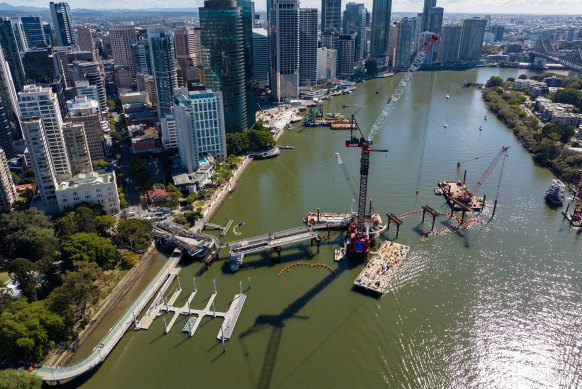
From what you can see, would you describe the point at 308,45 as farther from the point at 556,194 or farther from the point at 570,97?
the point at 556,194

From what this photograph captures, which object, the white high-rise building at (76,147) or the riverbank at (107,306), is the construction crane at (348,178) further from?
the white high-rise building at (76,147)

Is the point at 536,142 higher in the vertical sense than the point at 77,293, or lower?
lower

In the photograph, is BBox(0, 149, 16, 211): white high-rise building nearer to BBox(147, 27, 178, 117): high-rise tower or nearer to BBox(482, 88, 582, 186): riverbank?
BBox(147, 27, 178, 117): high-rise tower

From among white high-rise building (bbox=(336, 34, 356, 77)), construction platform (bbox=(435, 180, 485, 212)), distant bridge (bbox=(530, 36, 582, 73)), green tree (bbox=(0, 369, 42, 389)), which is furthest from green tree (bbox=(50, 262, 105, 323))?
distant bridge (bbox=(530, 36, 582, 73))

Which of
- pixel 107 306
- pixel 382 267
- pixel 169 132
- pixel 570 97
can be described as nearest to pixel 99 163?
pixel 169 132

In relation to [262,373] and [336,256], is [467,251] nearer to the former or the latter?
[336,256]

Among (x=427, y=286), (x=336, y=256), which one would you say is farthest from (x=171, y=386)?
(x=427, y=286)
